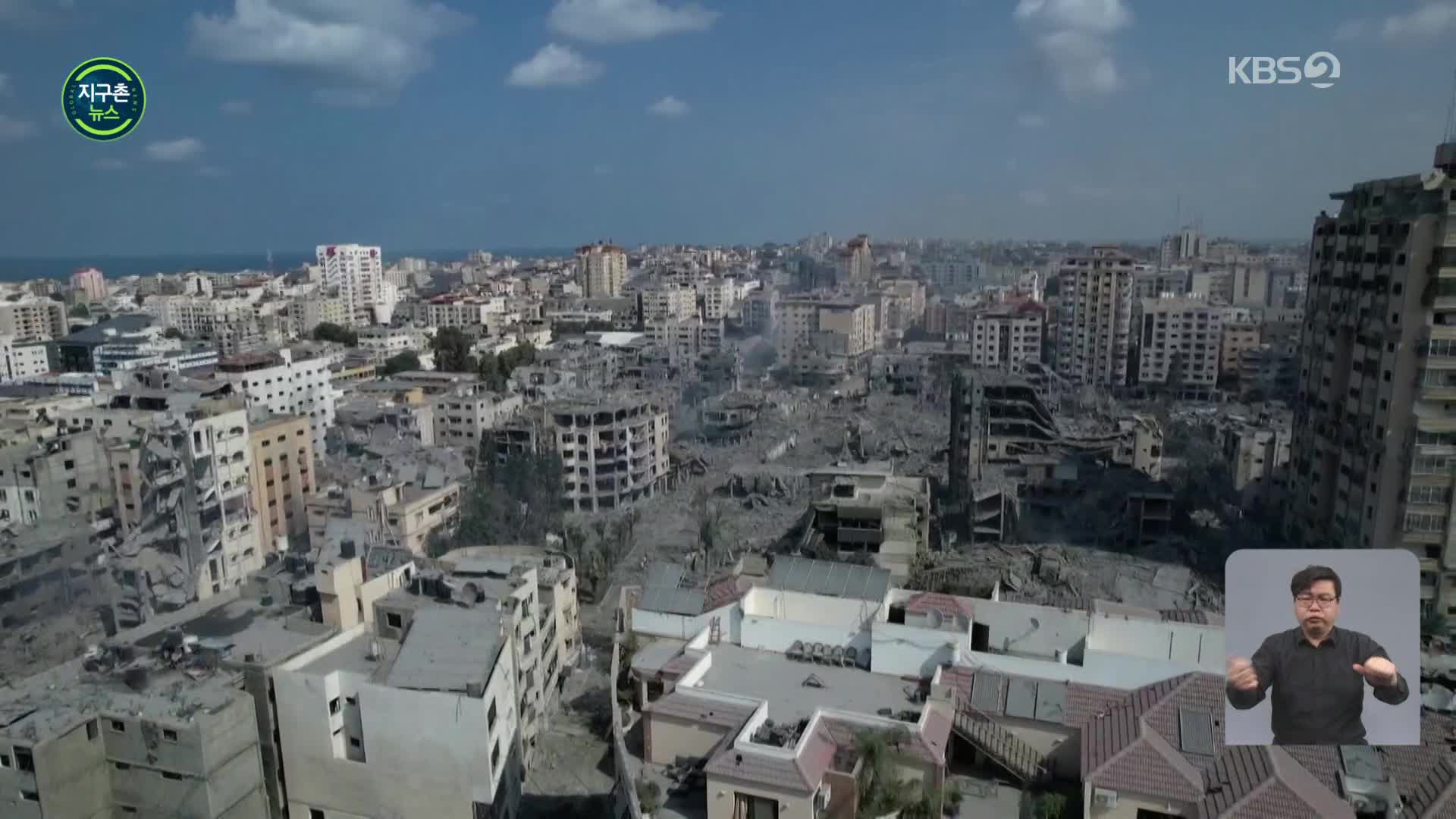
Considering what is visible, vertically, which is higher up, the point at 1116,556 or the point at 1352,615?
the point at 1352,615

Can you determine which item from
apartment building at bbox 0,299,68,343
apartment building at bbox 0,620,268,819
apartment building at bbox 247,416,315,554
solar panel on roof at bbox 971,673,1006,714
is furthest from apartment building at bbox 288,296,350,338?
solar panel on roof at bbox 971,673,1006,714

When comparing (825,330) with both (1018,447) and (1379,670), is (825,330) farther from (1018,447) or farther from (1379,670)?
(1379,670)

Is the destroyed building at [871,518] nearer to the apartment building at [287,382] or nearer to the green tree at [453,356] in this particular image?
the apartment building at [287,382]

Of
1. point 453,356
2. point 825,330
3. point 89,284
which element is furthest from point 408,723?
point 89,284

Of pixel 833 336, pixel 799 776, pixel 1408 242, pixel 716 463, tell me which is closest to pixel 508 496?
pixel 716 463

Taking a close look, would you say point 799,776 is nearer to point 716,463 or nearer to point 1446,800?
point 1446,800
